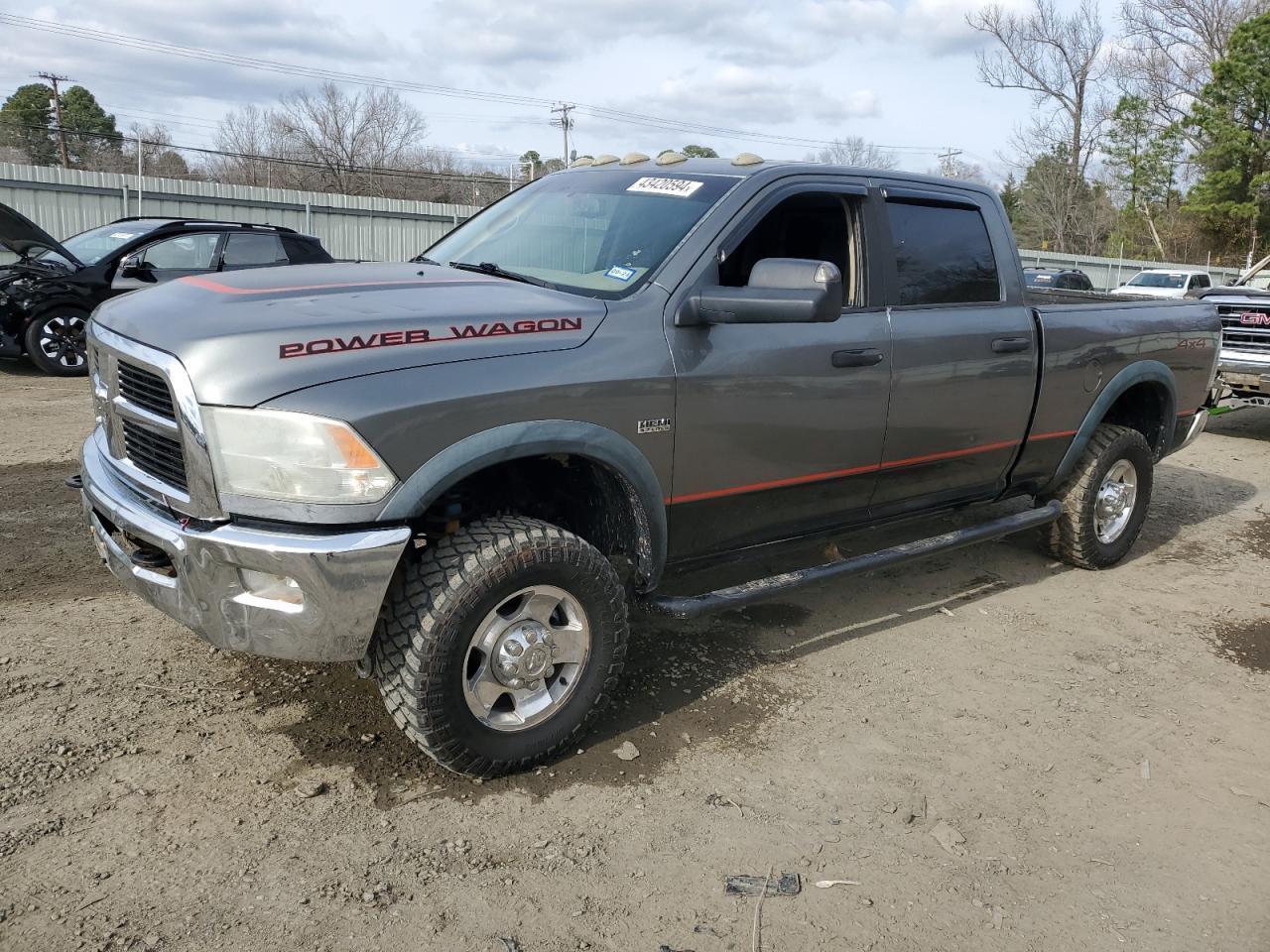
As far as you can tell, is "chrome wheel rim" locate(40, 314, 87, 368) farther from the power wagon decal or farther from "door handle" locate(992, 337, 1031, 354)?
"door handle" locate(992, 337, 1031, 354)

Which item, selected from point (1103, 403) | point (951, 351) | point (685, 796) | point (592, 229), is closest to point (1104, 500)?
point (1103, 403)

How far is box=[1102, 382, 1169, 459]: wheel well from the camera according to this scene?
592 cm

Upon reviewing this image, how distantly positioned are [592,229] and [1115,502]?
3621mm

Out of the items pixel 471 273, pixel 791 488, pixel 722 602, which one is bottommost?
pixel 722 602

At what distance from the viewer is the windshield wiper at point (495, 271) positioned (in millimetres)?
3753

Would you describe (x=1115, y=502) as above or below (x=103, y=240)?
below

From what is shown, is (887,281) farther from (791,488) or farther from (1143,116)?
(1143,116)

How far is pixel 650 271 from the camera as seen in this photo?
11.8 feet

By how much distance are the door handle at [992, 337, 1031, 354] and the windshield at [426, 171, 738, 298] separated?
1.56 metres

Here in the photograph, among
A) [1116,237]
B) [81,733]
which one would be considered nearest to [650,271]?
[81,733]

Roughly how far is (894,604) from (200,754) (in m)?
3.30

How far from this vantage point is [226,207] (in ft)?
70.2

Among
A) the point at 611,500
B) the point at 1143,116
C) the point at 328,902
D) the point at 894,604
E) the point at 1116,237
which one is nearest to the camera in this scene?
the point at 328,902

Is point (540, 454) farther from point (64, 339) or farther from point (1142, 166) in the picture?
point (1142, 166)
